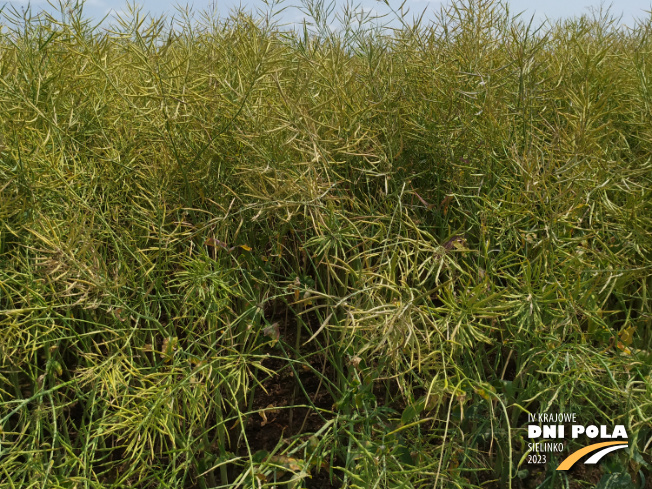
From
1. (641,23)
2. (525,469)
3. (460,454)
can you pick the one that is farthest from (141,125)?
(641,23)

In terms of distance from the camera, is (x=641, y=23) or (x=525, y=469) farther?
(x=641, y=23)

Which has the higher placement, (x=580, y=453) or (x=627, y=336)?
(x=627, y=336)

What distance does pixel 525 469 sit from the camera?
5.52 feet

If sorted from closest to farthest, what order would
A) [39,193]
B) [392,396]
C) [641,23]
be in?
[39,193] < [392,396] < [641,23]

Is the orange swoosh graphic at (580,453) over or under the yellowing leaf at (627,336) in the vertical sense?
under

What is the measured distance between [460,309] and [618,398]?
1.58ft

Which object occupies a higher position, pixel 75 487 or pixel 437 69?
pixel 437 69

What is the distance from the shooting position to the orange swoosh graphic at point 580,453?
5.28ft

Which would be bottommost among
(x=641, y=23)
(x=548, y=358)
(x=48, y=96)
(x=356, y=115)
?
(x=548, y=358)

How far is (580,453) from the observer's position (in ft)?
5.35

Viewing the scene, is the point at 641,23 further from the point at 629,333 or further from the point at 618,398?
the point at 618,398

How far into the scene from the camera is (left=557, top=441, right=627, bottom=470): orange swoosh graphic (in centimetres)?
161

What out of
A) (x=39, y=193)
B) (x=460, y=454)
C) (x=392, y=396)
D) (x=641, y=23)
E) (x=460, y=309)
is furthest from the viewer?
(x=641, y=23)

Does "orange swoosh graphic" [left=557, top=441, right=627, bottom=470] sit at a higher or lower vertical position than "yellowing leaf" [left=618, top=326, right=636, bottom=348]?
lower
